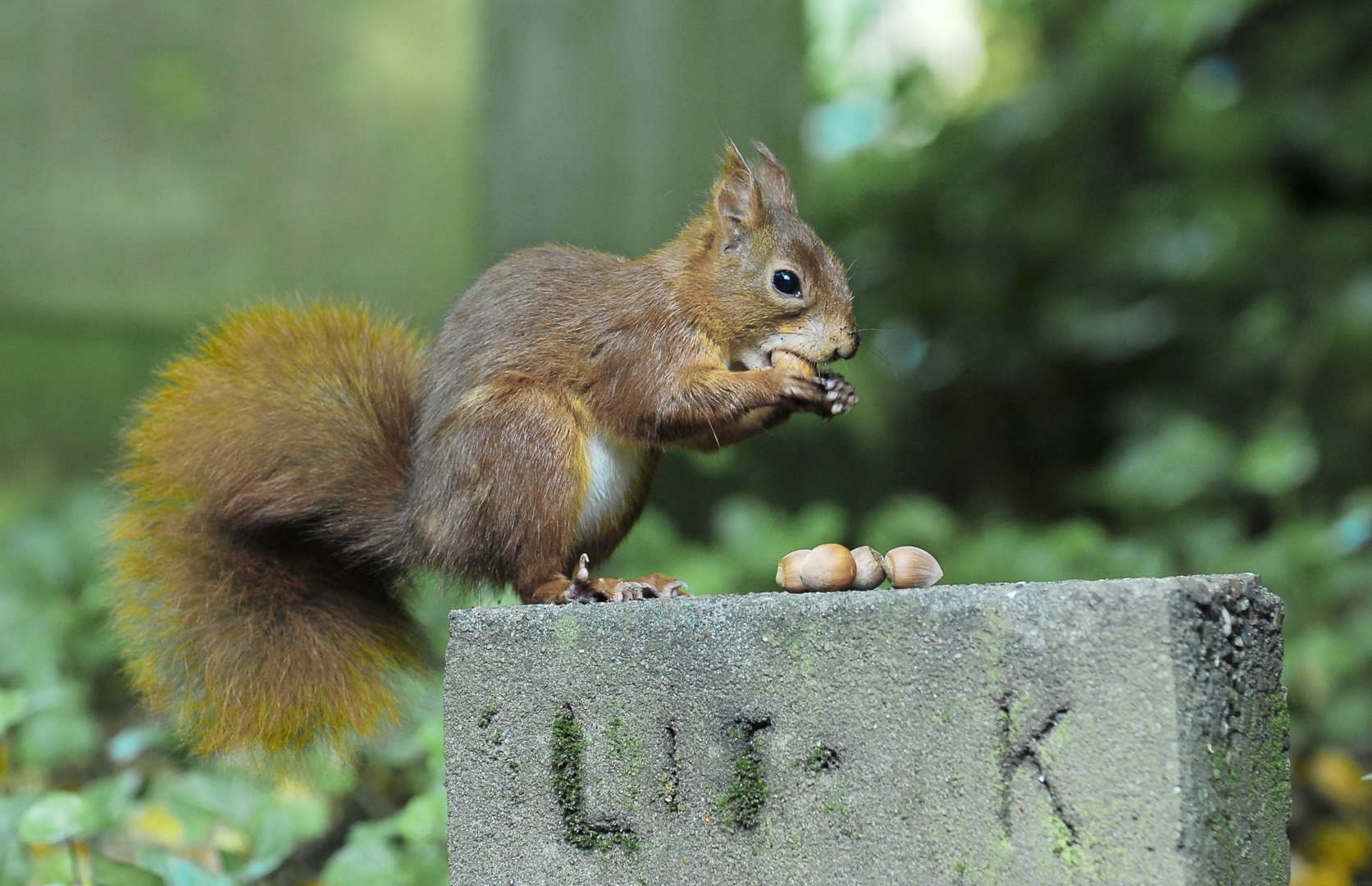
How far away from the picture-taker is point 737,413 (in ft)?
3.80

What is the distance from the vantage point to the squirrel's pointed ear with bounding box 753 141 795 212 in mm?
1341

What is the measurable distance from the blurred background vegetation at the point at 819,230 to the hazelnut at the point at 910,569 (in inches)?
24.3

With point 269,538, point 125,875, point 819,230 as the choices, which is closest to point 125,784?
point 125,875

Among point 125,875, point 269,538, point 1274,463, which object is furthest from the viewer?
point 1274,463

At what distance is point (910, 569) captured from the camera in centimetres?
105

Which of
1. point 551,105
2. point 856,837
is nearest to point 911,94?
point 551,105

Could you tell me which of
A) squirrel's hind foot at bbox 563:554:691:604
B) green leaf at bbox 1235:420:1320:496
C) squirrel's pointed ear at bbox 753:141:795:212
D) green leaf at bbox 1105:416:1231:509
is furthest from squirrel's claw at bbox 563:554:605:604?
green leaf at bbox 1105:416:1231:509

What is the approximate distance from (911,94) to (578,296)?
268 cm

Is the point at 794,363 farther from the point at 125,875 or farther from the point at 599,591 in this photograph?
the point at 125,875

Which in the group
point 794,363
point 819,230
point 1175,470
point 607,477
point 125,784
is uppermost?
point 819,230

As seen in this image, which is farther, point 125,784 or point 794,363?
point 125,784

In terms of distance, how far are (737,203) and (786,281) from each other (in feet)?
0.37

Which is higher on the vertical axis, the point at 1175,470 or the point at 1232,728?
the point at 1175,470

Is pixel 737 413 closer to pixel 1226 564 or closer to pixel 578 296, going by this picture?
pixel 578 296
